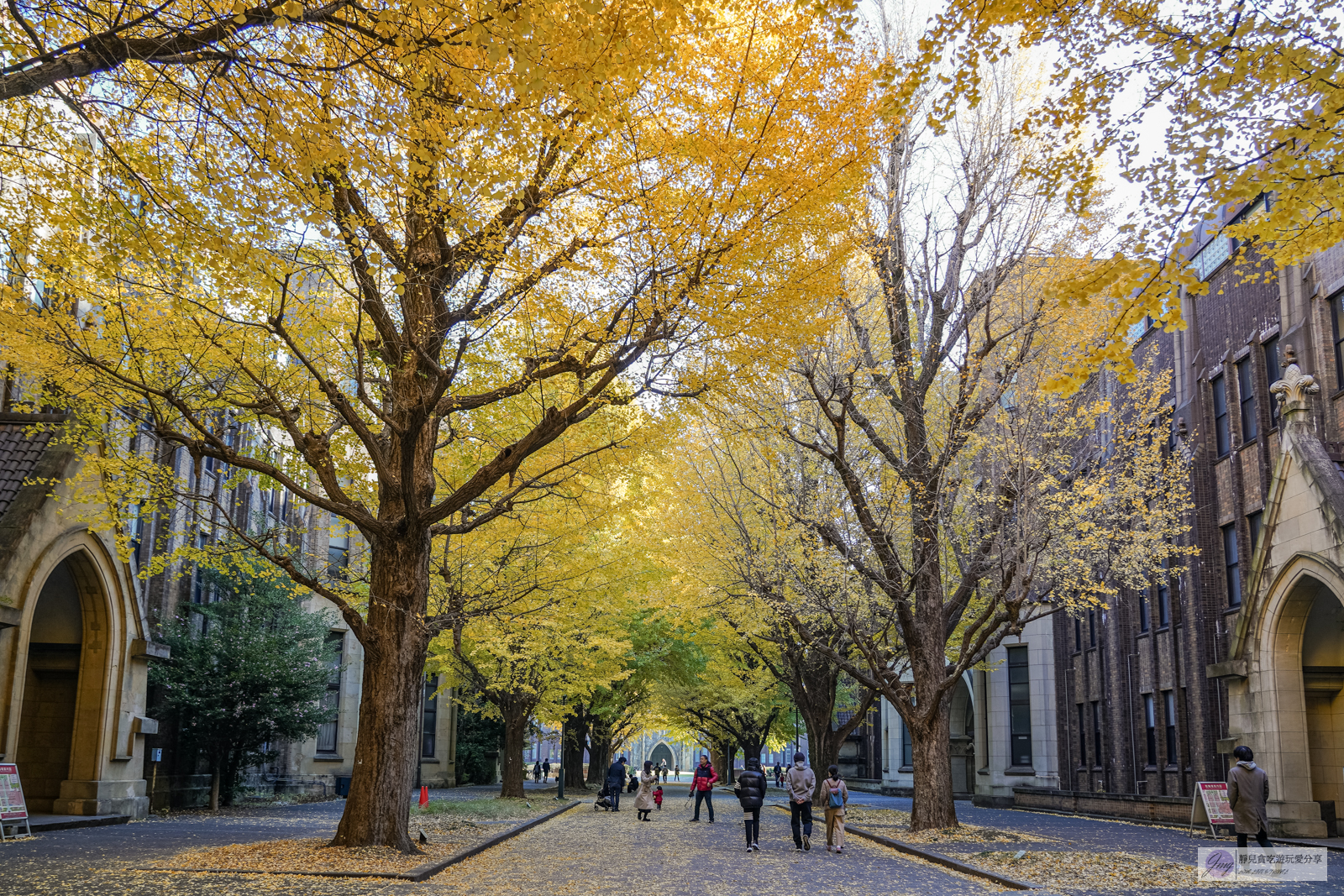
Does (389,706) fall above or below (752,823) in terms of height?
above

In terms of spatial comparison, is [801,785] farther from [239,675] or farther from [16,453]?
[16,453]

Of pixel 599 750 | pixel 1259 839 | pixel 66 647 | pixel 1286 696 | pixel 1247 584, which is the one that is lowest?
pixel 599 750

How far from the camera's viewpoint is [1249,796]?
45.6 feet

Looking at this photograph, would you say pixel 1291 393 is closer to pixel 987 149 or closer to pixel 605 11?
pixel 987 149

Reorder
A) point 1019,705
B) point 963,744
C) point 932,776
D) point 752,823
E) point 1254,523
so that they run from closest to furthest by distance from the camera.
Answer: point 752,823
point 932,776
point 1254,523
point 1019,705
point 963,744

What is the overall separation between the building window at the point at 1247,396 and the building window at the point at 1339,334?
302 cm

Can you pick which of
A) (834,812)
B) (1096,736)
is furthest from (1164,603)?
(834,812)

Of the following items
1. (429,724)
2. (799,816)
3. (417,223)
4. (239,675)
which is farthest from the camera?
(429,724)

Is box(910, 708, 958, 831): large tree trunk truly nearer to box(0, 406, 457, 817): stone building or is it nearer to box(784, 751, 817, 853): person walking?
box(784, 751, 817, 853): person walking

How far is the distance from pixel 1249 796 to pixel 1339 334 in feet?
37.8

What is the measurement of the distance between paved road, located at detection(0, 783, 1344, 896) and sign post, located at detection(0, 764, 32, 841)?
0.55m

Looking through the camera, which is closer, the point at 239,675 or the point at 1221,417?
the point at 239,675

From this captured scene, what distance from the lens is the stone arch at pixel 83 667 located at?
19969mm

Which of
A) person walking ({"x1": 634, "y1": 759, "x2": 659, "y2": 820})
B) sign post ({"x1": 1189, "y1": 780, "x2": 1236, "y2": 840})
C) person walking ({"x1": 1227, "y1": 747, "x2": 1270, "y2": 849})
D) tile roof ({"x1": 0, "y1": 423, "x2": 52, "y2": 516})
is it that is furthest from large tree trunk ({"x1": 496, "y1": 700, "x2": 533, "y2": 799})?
person walking ({"x1": 1227, "y1": 747, "x2": 1270, "y2": 849})
